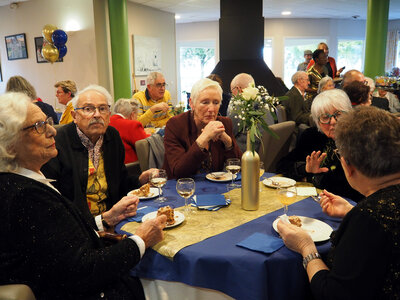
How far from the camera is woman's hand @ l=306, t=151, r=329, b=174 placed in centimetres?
217

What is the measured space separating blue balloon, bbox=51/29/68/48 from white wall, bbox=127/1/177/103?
65.7 inches

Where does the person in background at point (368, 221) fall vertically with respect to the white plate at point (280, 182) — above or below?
above

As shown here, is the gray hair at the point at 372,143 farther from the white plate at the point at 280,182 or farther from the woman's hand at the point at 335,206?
the white plate at the point at 280,182

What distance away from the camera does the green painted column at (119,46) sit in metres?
6.86

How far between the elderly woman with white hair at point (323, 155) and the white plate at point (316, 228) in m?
0.71

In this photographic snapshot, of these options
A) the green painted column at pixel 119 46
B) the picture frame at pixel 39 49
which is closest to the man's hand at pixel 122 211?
the green painted column at pixel 119 46

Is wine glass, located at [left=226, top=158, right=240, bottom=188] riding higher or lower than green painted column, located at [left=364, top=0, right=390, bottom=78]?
lower

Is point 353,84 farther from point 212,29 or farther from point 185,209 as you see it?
point 212,29

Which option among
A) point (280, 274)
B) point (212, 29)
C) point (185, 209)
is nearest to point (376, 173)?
point (280, 274)

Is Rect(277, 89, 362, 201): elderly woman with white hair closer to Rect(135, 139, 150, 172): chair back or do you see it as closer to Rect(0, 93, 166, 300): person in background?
Rect(135, 139, 150, 172): chair back

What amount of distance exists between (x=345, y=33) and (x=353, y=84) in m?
11.5

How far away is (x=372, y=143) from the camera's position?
3.53 ft

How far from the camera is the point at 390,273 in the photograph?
99 centimetres

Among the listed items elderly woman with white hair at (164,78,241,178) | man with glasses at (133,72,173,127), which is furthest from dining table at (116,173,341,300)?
man with glasses at (133,72,173,127)
